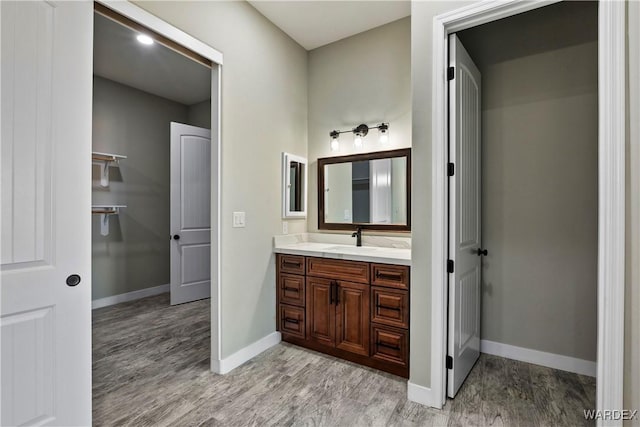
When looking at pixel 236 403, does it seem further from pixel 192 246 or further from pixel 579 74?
pixel 579 74

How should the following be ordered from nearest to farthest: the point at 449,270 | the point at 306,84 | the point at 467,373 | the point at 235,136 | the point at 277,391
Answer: the point at 449,270
the point at 277,391
the point at 467,373
the point at 235,136
the point at 306,84

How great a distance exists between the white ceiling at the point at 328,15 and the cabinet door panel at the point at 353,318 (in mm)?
2288

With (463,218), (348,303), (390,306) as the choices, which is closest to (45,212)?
(348,303)

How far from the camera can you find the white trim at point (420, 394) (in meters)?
1.90

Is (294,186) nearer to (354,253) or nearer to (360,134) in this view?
(360,134)

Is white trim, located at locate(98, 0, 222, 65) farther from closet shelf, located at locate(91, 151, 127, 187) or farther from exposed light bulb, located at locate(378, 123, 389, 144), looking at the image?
closet shelf, located at locate(91, 151, 127, 187)

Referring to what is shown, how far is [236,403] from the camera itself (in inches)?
76.0

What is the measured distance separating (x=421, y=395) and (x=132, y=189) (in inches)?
162

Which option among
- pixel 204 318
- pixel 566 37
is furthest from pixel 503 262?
pixel 204 318

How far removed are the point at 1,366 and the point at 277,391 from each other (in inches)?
55.3

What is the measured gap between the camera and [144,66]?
3537 millimetres

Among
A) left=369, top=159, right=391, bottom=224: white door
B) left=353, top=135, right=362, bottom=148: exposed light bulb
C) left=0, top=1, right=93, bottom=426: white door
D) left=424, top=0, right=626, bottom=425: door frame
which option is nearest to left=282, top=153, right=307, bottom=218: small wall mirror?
left=353, top=135, right=362, bottom=148: exposed light bulb

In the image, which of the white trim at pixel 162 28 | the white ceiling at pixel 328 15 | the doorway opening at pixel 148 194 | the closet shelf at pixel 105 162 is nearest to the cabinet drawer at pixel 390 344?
the doorway opening at pixel 148 194

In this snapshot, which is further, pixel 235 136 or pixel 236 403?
pixel 235 136
